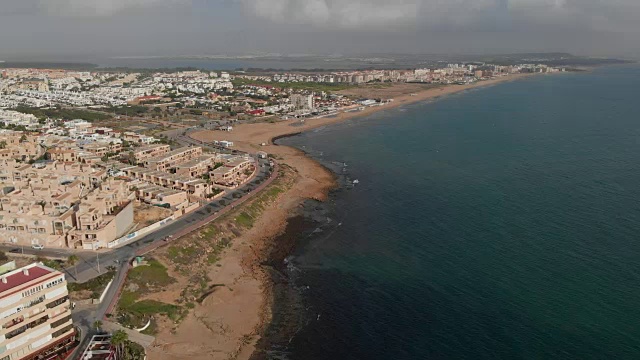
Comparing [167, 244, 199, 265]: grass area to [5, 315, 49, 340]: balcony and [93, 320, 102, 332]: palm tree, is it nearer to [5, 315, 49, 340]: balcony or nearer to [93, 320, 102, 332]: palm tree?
[93, 320, 102, 332]: palm tree

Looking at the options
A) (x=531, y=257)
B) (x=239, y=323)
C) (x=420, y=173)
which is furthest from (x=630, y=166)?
(x=239, y=323)

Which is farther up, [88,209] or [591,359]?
[88,209]

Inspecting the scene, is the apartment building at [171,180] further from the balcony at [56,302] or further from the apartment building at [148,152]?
the balcony at [56,302]

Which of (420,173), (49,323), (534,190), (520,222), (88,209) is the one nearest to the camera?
(49,323)

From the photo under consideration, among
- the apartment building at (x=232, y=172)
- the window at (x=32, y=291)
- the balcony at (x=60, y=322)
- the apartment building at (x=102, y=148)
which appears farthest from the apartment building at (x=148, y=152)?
the window at (x=32, y=291)

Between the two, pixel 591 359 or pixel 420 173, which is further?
pixel 420 173

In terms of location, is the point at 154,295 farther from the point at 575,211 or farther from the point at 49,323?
the point at 575,211
